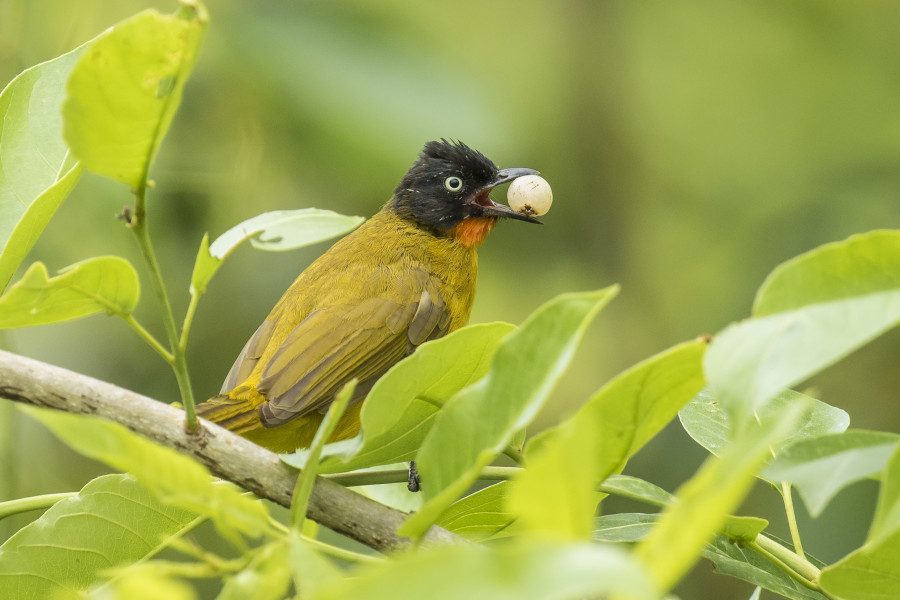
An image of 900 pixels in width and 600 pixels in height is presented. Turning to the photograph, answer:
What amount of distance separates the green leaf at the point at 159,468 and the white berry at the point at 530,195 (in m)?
3.58

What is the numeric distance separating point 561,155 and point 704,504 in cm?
549

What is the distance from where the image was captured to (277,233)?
4.98 ft

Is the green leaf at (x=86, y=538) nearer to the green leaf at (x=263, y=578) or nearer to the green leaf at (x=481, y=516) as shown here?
the green leaf at (x=481, y=516)

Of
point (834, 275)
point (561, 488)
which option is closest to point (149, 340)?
point (561, 488)

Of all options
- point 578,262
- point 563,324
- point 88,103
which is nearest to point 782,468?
point 563,324

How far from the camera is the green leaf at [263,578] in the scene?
3.11 ft

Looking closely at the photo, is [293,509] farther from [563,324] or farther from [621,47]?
[621,47]

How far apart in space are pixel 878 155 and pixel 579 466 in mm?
5108

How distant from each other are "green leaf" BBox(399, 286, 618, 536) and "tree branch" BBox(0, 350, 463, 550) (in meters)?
0.37

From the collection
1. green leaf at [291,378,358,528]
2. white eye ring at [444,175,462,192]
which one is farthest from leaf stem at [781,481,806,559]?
white eye ring at [444,175,462,192]

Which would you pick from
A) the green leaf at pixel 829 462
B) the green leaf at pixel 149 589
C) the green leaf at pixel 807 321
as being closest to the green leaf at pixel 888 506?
the green leaf at pixel 829 462

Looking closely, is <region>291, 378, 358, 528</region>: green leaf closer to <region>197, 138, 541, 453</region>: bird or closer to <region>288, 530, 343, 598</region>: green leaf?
<region>288, 530, 343, 598</region>: green leaf

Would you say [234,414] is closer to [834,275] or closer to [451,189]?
[451,189]

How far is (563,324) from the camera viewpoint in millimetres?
1118
